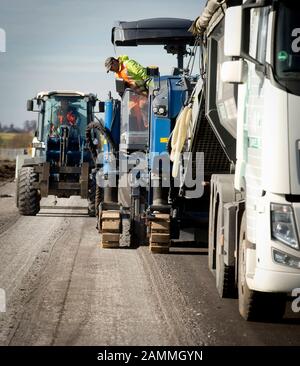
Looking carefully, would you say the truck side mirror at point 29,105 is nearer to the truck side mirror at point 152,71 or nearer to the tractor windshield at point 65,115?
the tractor windshield at point 65,115

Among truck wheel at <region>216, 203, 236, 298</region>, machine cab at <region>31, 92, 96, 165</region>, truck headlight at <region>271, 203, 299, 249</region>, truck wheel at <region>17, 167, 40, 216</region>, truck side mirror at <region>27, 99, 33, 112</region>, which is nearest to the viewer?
truck headlight at <region>271, 203, 299, 249</region>

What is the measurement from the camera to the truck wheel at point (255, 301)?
26.2 ft

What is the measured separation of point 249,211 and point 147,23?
8850 millimetres

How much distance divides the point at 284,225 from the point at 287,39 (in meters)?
1.62

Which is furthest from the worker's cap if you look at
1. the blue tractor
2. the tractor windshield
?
the tractor windshield

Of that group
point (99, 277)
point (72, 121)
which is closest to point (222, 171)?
point (99, 277)

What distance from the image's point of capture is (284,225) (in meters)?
7.13

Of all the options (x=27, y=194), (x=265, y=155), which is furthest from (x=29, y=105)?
(x=265, y=155)

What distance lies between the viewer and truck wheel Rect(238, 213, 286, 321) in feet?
26.2

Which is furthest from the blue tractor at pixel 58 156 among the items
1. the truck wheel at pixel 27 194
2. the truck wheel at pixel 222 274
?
the truck wheel at pixel 222 274

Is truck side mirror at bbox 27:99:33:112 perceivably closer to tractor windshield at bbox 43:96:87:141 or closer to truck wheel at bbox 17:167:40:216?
tractor windshield at bbox 43:96:87:141

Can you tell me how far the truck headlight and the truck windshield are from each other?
3.67 ft

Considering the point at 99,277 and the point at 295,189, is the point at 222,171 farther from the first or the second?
the point at 295,189

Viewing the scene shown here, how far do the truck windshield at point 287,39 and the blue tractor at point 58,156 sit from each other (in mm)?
12690
